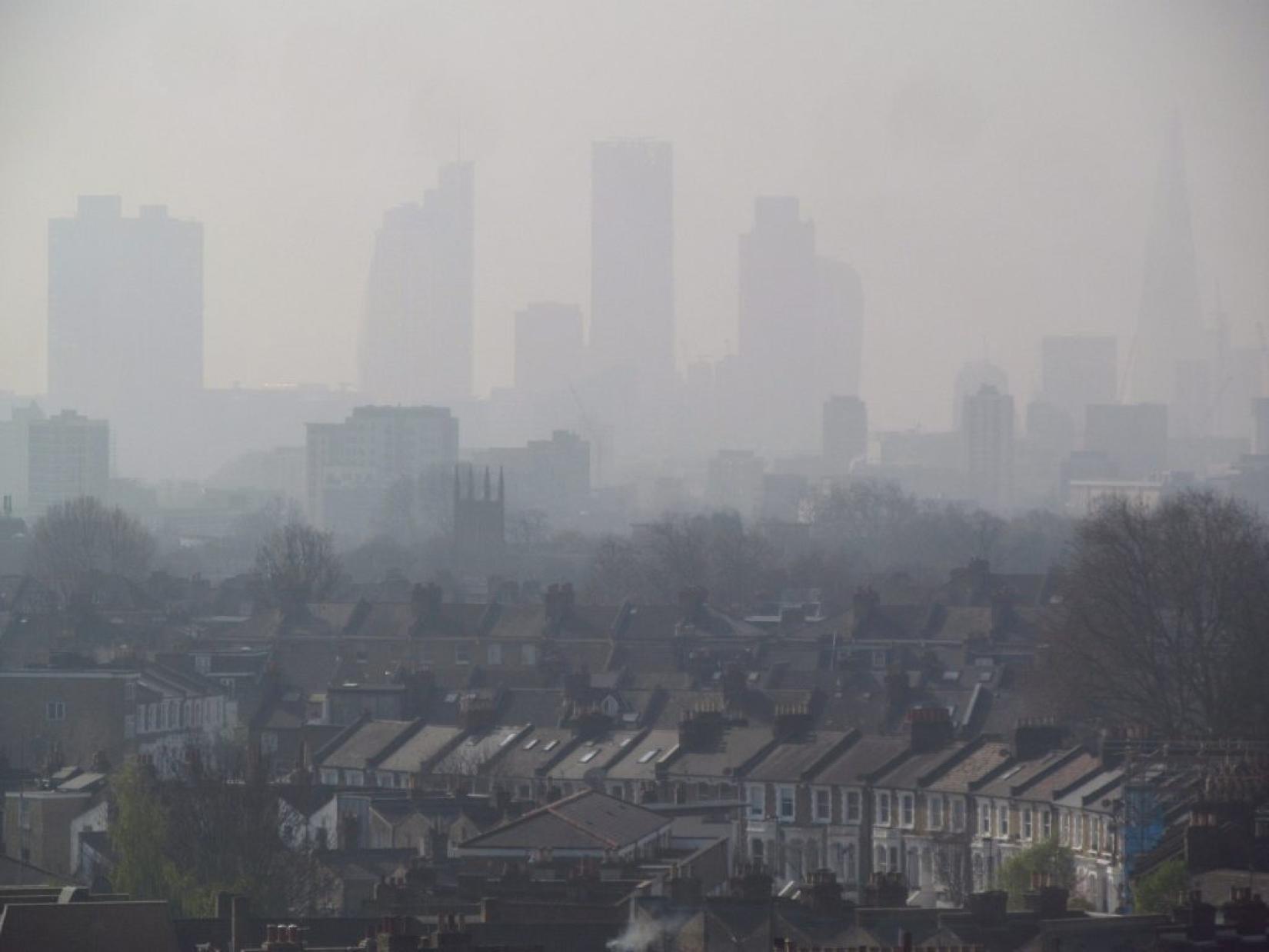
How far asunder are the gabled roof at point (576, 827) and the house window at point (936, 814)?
6.48 meters

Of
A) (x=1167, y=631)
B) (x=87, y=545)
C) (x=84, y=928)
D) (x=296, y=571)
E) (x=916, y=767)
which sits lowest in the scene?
(x=84, y=928)

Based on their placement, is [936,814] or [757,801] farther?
[757,801]

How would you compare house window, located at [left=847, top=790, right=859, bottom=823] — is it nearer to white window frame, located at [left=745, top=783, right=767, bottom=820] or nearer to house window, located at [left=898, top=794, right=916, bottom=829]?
house window, located at [left=898, top=794, right=916, bottom=829]

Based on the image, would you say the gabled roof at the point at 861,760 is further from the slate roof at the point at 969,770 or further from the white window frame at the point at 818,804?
the slate roof at the point at 969,770

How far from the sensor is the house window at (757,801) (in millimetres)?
41312

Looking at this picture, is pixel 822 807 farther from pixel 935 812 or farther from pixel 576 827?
pixel 576 827

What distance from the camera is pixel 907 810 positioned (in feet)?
131

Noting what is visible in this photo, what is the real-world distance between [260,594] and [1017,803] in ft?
147

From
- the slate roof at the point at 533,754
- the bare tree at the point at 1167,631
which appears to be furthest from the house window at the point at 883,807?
the slate roof at the point at 533,754

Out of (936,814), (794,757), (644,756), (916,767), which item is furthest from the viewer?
(644,756)

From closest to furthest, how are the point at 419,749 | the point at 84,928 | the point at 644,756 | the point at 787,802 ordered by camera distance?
the point at 84,928
the point at 787,802
the point at 644,756
the point at 419,749

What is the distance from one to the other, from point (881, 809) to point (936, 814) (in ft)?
4.00

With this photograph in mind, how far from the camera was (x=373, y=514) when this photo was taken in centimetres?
19525

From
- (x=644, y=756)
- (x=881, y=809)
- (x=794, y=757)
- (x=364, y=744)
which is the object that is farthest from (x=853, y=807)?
(x=364, y=744)
